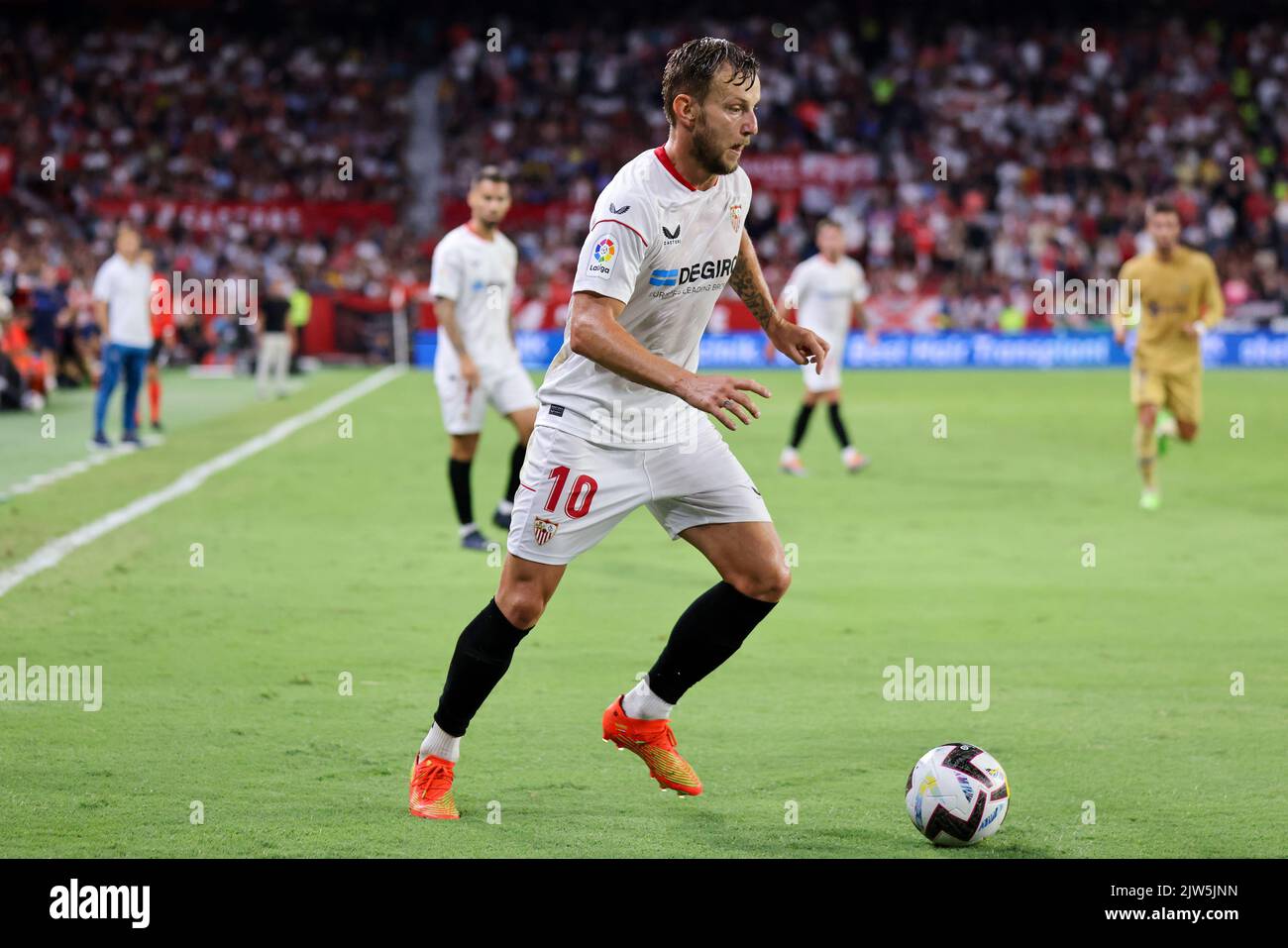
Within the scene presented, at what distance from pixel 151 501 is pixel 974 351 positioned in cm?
2352

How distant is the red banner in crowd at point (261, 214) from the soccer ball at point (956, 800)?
35841 mm

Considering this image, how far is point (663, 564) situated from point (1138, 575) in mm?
2965

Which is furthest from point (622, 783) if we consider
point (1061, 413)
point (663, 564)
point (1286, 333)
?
point (1286, 333)

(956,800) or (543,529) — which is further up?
(543,529)

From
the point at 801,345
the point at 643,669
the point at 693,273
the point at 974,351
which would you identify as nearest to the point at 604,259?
the point at 693,273

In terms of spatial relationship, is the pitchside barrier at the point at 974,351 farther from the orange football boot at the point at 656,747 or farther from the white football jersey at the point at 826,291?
the orange football boot at the point at 656,747

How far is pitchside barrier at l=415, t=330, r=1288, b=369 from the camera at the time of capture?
3325 cm

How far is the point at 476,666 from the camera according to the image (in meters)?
5.40

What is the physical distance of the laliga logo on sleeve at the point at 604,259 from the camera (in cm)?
514

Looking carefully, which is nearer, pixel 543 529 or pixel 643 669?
pixel 543 529

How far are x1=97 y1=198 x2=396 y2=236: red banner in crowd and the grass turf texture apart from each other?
2531 centimetres

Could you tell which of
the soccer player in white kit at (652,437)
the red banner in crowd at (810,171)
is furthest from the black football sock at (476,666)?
the red banner in crowd at (810,171)

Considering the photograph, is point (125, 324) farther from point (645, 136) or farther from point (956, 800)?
point (645, 136)
